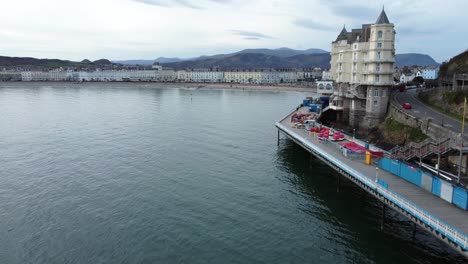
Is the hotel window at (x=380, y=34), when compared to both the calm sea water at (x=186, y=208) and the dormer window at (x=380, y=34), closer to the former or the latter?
the dormer window at (x=380, y=34)

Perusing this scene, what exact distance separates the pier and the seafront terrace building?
20110mm

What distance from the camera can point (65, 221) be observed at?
32.8m

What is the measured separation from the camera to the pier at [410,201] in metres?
24.0

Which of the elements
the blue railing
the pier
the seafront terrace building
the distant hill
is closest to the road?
the seafront terrace building

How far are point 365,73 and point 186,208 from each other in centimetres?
4101

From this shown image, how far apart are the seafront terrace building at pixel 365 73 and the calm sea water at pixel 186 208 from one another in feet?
47.5

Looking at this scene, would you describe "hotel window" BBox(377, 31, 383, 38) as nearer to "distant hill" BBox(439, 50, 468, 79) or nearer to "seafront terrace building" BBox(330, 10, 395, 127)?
"seafront terrace building" BBox(330, 10, 395, 127)

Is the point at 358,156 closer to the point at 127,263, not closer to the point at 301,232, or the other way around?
the point at 301,232

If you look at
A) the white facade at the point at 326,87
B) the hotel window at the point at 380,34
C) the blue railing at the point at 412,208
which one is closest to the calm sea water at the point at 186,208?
the blue railing at the point at 412,208

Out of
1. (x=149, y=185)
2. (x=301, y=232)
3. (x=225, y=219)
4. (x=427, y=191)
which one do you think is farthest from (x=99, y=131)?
(x=427, y=191)

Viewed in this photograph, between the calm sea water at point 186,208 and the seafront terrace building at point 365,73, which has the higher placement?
the seafront terrace building at point 365,73

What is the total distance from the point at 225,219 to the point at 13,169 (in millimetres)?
31494

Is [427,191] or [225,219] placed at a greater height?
[427,191]

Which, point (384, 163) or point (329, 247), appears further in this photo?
point (384, 163)
